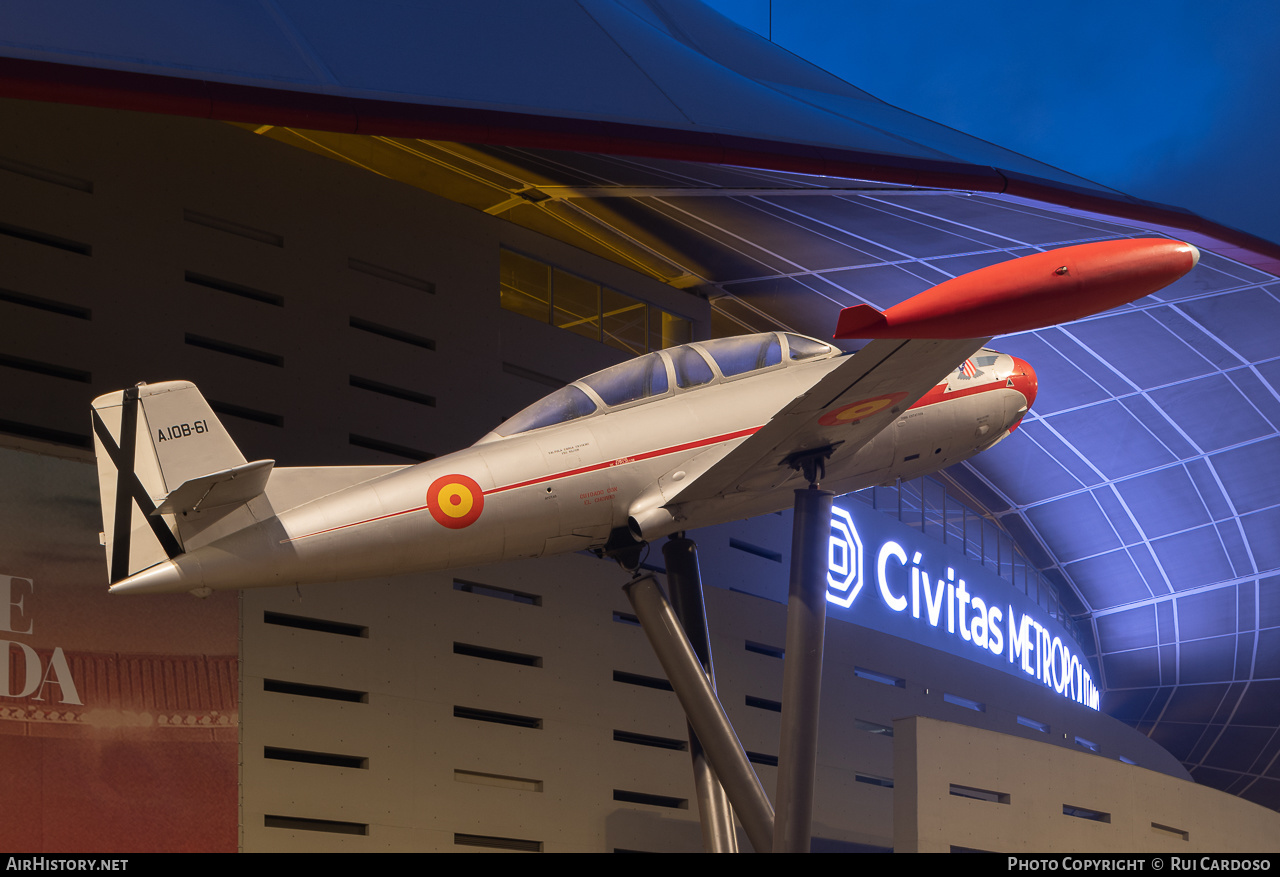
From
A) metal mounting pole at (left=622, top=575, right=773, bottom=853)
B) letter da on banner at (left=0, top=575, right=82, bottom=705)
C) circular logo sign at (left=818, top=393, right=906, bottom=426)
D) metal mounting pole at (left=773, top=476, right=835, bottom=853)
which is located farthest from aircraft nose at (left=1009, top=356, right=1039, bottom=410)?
letter da on banner at (left=0, top=575, right=82, bottom=705)

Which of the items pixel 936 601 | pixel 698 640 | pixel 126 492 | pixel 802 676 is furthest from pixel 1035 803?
pixel 126 492

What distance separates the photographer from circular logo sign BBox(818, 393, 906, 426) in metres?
8.56

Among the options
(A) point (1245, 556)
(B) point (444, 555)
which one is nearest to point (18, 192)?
(B) point (444, 555)

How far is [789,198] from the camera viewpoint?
47.9ft

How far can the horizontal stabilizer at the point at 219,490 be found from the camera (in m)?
7.81

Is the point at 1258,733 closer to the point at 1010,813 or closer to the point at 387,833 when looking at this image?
the point at 1010,813

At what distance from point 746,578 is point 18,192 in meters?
11.5

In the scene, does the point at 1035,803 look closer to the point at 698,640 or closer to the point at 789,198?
the point at 698,640

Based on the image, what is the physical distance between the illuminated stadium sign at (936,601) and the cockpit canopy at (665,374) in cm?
957

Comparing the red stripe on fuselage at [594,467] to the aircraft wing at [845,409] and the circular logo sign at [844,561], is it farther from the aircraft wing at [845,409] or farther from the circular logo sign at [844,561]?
the circular logo sign at [844,561]

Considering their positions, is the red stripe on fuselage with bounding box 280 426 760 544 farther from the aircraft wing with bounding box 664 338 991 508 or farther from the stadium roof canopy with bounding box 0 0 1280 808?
the stadium roof canopy with bounding box 0 0 1280 808

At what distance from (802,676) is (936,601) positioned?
52.5 ft

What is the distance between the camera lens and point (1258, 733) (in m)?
29.9

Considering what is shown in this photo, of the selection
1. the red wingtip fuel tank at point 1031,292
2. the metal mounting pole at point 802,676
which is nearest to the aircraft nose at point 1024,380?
the metal mounting pole at point 802,676
